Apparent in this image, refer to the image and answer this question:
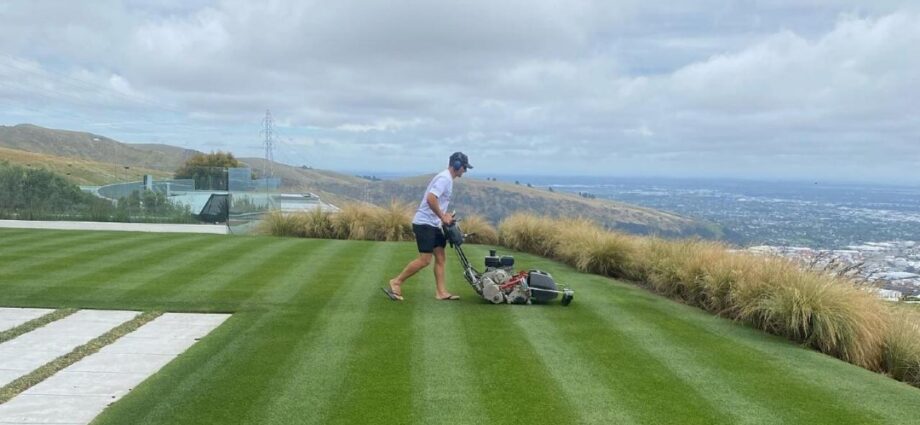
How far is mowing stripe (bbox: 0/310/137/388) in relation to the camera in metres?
5.75

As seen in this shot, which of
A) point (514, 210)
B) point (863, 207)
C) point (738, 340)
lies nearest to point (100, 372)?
point (738, 340)

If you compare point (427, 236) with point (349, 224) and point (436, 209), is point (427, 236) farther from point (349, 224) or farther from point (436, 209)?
point (349, 224)

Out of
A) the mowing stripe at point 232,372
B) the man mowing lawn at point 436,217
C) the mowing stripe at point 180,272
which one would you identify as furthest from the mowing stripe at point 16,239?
the man mowing lawn at point 436,217

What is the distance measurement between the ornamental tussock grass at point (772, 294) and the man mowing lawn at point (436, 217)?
3.42 meters

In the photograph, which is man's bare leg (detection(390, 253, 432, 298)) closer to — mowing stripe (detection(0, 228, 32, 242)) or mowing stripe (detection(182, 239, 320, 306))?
mowing stripe (detection(182, 239, 320, 306))

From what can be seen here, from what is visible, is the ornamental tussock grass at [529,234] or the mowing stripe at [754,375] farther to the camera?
the ornamental tussock grass at [529,234]

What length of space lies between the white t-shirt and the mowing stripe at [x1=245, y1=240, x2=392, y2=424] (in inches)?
49.4

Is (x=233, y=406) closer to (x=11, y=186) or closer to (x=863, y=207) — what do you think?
(x=11, y=186)

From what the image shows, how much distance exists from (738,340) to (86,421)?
6020 mm

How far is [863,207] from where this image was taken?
23984mm

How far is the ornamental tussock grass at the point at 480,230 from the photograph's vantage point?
55.1ft

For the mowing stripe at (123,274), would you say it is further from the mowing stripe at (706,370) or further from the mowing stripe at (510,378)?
the mowing stripe at (706,370)

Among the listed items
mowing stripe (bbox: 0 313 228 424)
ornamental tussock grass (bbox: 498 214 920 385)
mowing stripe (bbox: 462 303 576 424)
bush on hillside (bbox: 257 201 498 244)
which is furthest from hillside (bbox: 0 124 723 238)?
mowing stripe (bbox: 0 313 228 424)

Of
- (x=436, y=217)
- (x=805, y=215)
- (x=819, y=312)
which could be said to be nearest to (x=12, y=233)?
(x=436, y=217)
